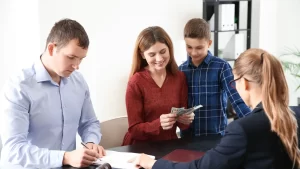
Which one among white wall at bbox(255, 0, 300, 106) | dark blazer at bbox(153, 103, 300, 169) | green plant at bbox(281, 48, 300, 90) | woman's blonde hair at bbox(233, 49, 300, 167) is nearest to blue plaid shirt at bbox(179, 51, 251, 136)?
woman's blonde hair at bbox(233, 49, 300, 167)

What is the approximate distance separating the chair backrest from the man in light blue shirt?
355 mm

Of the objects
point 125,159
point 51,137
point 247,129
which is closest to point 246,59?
point 247,129

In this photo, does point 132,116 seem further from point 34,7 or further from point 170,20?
point 170,20

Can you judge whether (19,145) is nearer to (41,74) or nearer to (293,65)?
(41,74)

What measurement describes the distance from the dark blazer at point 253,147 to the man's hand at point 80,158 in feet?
2.20

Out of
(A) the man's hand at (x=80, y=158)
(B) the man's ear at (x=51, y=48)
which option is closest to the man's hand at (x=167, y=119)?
(A) the man's hand at (x=80, y=158)

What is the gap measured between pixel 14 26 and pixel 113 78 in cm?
122

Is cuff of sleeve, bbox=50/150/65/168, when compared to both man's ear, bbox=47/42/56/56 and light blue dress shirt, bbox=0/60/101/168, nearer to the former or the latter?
light blue dress shirt, bbox=0/60/101/168

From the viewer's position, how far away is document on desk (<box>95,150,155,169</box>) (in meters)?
1.81

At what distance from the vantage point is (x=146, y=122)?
7.48 ft

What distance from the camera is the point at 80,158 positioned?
1.78 metres

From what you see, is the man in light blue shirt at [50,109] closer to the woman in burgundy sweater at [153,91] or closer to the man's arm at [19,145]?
the man's arm at [19,145]

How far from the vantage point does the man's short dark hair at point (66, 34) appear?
1.90 m

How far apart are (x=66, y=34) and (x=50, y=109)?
420 millimetres
